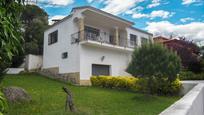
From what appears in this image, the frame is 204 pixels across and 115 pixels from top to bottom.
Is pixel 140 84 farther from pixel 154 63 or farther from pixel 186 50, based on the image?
pixel 186 50

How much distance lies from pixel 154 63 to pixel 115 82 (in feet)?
18.4

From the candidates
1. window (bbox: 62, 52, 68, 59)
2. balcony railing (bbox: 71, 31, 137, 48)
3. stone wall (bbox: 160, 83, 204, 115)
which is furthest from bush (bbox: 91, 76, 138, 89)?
stone wall (bbox: 160, 83, 204, 115)

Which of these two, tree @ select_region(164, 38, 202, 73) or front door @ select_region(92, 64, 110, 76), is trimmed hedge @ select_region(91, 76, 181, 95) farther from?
tree @ select_region(164, 38, 202, 73)

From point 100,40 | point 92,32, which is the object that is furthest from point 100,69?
point 92,32

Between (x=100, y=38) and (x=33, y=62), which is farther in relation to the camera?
(x=33, y=62)

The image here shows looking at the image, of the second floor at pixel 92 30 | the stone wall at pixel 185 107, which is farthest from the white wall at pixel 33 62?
the stone wall at pixel 185 107

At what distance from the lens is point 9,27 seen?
2.20 m

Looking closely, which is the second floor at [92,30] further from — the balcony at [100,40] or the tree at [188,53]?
the tree at [188,53]

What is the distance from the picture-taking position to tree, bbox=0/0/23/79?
213 cm

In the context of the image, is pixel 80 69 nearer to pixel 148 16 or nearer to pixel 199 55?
pixel 148 16

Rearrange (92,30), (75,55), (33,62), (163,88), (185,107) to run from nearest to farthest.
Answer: (185,107) < (163,88) < (75,55) < (92,30) < (33,62)

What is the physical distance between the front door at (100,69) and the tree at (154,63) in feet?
27.0

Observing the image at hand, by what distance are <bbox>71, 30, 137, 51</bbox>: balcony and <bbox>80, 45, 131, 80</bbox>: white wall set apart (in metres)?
0.77

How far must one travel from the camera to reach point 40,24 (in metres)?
31.1
